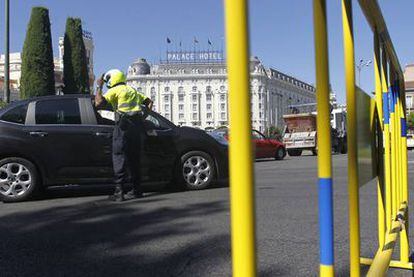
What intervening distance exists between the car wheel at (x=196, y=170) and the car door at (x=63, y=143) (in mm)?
1264

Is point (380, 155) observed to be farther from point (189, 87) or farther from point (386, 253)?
point (189, 87)

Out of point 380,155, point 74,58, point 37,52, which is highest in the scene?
point 74,58

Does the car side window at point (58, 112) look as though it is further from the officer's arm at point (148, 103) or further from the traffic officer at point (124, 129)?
the officer's arm at point (148, 103)

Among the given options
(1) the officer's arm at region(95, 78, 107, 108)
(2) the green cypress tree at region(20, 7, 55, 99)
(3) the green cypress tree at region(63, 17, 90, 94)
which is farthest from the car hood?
(3) the green cypress tree at region(63, 17, 90, 94)

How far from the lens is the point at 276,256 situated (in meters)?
3.90

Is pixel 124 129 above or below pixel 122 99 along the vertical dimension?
below

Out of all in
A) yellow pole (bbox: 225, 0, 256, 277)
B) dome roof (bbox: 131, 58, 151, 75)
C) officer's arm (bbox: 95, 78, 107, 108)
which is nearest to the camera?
yellow pole (bbox: 225, 0, 256, 277)

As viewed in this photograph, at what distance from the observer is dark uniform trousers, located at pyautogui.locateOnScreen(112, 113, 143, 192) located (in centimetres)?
671

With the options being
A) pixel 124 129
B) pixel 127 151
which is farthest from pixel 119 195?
pixel 124 129

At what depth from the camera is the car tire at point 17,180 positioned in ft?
22.0

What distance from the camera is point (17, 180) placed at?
266 inches

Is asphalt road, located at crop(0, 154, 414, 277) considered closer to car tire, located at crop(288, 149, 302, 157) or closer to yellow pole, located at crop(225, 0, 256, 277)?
yellow pole, located at crop(225, 0, 256, 277)

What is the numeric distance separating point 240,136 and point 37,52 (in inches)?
1566

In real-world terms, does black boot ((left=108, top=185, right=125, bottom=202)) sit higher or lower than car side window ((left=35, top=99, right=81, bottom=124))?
lower
